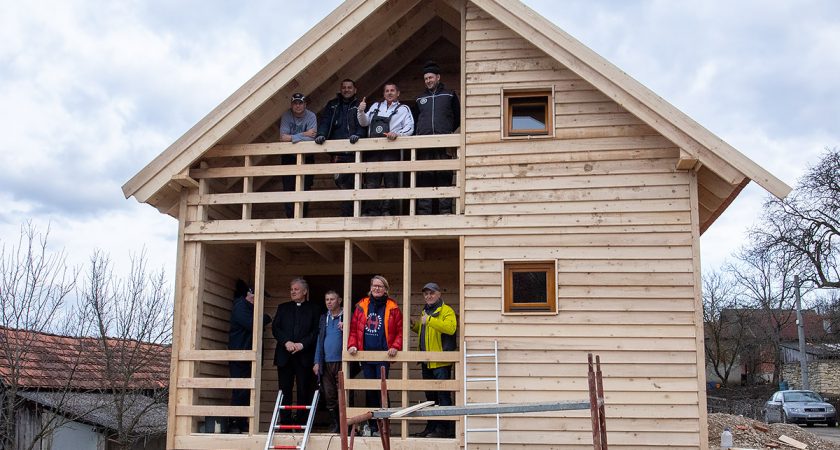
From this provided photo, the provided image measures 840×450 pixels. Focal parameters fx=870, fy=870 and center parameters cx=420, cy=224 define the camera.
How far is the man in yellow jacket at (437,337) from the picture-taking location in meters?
11.4

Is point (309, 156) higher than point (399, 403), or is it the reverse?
point (309, 156)

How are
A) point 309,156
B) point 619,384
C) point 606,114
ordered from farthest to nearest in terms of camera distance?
point 309,156, point 606,114, point 619,384

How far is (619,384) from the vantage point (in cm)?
1093

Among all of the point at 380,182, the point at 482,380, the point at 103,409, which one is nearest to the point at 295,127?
the point at 380,182

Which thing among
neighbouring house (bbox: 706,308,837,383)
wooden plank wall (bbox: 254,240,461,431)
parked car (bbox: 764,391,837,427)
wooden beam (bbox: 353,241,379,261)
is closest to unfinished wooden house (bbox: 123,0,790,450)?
wooden beam (bbox: 353,241,379,261)

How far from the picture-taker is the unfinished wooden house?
36.0 ft

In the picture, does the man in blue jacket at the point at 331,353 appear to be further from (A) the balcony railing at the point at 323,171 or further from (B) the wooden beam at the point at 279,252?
(B) the wooden beam at the point at 279,252

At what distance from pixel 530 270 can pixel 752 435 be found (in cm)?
981

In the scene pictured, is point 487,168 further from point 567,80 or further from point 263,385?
point 263,385

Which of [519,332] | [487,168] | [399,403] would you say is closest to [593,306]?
[519,332]

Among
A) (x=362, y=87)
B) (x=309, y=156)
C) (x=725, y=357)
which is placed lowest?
(x=725, y=357)

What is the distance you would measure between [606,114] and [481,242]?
2.40 m

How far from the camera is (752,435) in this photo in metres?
18.6

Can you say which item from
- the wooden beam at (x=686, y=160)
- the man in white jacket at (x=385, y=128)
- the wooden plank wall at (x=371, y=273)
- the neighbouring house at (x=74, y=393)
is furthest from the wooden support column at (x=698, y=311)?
the neighbouring house at (x=74, y=393)
